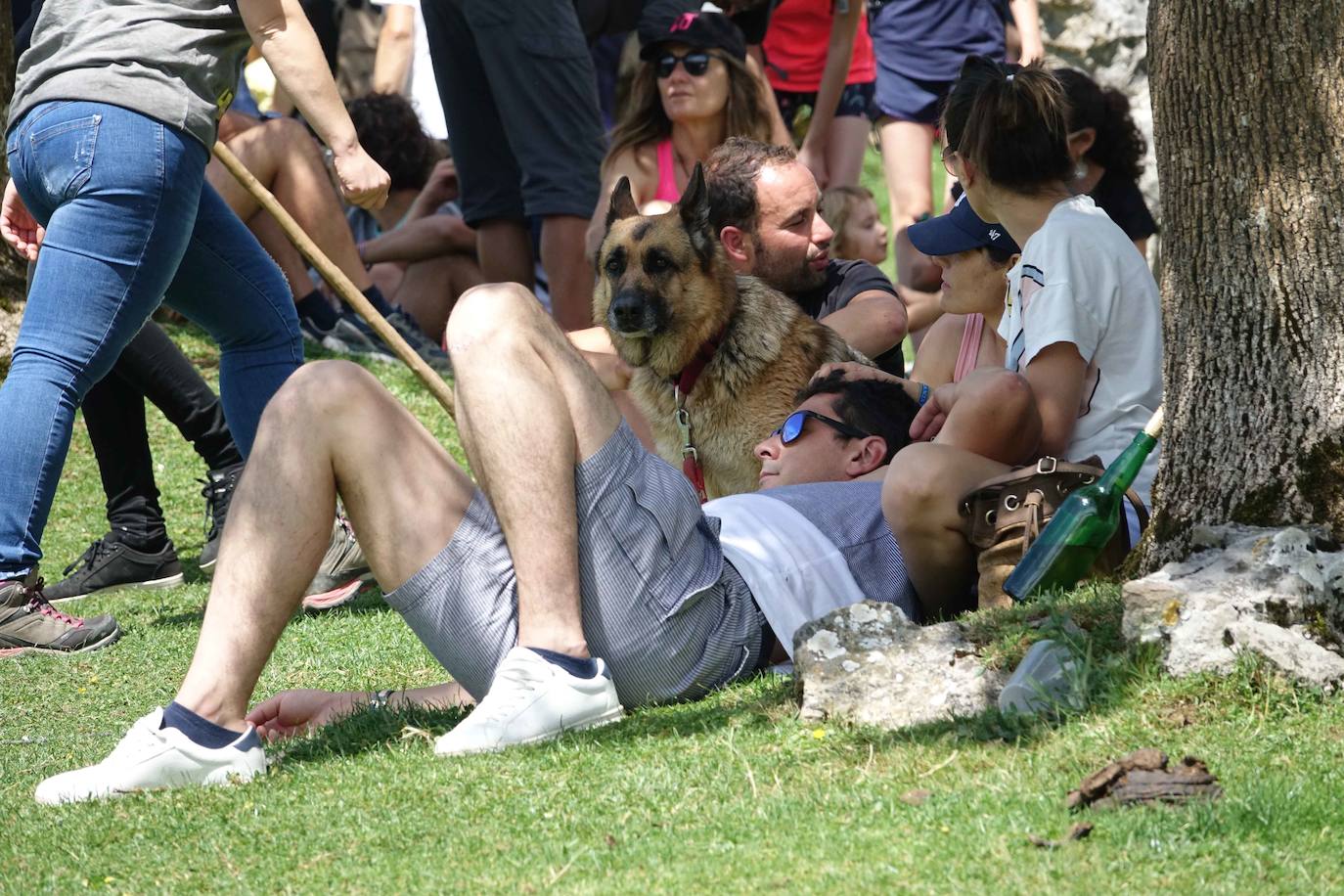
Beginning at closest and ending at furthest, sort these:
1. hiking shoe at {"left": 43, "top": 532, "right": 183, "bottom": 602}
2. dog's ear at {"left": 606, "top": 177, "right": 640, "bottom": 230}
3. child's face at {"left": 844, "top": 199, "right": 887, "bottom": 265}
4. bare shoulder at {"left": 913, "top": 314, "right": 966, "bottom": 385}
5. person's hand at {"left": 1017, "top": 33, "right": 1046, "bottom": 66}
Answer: bare shoulder at {"left": 913, "top": 314, "right": 966, "bottom": 385}, hiking shoe at {"left": 43, "top": 532, "right": 183, "bottom": 602}, dog's ear at {"left": 606, "top": 177, "right": 640, "bottom": 230}, person's hand at {"left": 1017, "top": 33, "right": 1046, "bottom": 66}, child's face at {"left": 844, "top": 199, "right": 887, "bottom": 265}

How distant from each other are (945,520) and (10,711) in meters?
2.49

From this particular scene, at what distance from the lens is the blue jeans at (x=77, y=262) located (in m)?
4.35

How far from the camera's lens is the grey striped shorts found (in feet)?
10.7

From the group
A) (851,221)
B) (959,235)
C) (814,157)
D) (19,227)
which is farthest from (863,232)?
(19,227)

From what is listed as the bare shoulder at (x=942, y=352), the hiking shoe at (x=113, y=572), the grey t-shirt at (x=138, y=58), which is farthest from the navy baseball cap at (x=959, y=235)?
the hiking shoe at (x=113, y=572)

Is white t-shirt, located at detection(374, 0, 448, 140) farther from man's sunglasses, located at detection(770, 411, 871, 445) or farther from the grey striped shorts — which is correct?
the grey striped shorts

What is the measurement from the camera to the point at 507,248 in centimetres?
802

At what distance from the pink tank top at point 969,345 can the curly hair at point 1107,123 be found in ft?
4.84

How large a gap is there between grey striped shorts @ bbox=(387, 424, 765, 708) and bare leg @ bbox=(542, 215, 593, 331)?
3937 millimetres

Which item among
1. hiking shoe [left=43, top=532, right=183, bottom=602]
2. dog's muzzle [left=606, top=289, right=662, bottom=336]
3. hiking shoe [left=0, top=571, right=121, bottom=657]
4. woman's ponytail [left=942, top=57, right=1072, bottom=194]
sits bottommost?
hiking shoe [left=43, top=532, right=183, bottom=602]

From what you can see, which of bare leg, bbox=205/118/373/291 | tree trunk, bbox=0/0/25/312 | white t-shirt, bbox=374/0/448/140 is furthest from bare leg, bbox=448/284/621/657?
white t-shirt, bbox=374/0/448/140

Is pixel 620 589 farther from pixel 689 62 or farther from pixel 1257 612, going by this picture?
pixel 689 62

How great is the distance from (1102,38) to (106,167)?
31.5 feet

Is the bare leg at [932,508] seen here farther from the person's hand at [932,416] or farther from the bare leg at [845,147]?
the bare leg at [845,147]
